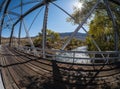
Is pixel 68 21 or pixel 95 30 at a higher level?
pixel 68 21

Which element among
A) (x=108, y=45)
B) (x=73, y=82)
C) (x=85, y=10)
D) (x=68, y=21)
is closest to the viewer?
(x=73, y=82)

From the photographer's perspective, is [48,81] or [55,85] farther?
[48,81]

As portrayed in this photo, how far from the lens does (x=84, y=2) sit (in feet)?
76.1

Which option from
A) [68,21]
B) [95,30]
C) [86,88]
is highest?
[68,21]

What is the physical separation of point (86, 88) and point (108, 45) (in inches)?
712

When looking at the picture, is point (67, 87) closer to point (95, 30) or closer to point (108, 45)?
point (108, 45)

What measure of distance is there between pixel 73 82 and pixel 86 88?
1.64 feet

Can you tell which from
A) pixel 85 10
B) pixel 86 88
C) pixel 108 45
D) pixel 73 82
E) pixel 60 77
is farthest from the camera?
pixel 85 10

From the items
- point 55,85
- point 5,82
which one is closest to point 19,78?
point 5,82

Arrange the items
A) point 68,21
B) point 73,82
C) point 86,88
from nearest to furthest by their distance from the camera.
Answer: point 86,88 < point 73,82 < point 68,21

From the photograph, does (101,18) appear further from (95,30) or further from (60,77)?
(60,77)

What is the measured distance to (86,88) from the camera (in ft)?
13.8

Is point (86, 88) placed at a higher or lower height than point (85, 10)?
lower

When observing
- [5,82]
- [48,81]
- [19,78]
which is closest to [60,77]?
[48,81]
